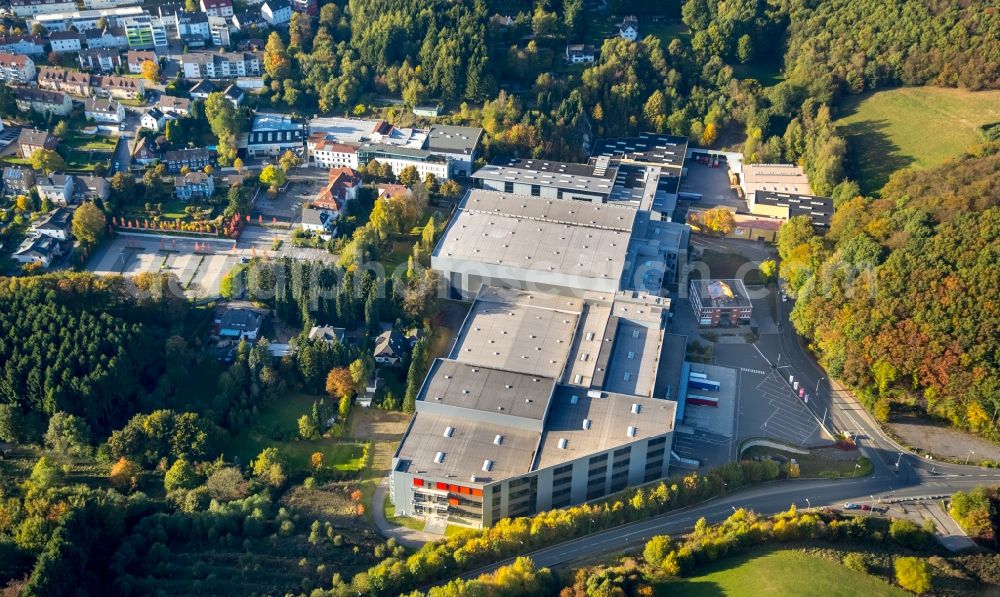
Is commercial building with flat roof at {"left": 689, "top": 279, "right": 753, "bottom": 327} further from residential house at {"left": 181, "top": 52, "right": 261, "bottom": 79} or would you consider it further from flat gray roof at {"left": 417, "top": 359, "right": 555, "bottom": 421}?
residential house at {"left": 181, "top": 52, "right": 261, "bottom": 79}

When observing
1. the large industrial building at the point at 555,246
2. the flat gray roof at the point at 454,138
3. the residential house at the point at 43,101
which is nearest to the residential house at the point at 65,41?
the residential house at the point at 43,101

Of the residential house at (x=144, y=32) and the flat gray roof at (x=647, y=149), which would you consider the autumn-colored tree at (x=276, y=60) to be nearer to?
the residential house at (x=144, y=32)

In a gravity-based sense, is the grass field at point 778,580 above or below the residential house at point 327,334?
below

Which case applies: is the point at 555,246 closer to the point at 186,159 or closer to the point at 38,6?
the point at 186,159

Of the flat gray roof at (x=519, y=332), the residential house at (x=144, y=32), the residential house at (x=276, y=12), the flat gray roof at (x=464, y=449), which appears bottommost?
the flat gray roof at (x=464, y=449)

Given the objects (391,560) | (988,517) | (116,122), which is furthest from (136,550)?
(116,122)

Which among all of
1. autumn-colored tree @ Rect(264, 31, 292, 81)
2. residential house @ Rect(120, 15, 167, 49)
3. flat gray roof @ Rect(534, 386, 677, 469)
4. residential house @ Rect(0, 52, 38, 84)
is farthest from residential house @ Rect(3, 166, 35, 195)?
flat gray roof @ Rect(534, 386, 677, 469)

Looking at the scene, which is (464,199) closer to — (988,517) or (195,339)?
(195,339)
